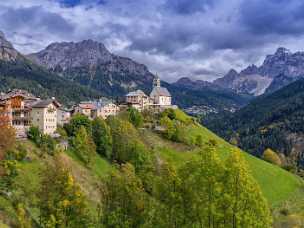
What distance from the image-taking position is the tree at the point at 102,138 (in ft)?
375

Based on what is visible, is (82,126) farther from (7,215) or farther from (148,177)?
(148,177)

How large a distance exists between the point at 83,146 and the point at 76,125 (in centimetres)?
1115

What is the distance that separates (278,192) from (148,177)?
8960 cm

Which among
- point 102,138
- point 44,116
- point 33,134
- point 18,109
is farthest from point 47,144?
point 102,138

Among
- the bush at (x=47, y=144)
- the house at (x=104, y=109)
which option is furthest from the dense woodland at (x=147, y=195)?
the house at (x=104, y=109)

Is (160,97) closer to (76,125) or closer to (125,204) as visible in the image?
(76,125)

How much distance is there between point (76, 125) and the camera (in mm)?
115750

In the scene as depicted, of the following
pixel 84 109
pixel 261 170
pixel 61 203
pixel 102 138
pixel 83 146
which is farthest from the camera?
pixel 261 170

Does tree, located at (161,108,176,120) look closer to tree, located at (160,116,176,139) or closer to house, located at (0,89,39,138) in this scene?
tree, located at (160,116,176,139)

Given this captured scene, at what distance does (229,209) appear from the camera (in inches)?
1312

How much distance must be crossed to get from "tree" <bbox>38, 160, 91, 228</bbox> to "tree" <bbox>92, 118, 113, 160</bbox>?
6015cm

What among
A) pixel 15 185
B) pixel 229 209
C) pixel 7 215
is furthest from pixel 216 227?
pixel 15 185

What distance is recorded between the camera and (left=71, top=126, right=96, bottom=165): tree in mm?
104500

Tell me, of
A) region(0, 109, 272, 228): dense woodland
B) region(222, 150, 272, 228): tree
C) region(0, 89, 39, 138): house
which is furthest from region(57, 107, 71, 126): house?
region(222, 150, 272, 228): tree
